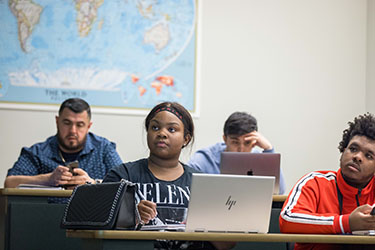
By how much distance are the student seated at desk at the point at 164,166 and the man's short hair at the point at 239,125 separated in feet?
4.44

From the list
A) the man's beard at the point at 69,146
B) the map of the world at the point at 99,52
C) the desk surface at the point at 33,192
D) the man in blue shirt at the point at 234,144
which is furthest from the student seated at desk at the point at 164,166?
the map of the world at the point at 99,52

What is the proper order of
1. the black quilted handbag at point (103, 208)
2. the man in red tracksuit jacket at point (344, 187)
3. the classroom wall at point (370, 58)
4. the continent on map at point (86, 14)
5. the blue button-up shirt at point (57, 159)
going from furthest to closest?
the classroom wall at point (370, 58) → the continent on map at point (86, 14) → the blue button-up shirt at point (57, 159) → the man in red tracksuit jacket at point (344, 187) → the black quilted handbag at point (103, 208)

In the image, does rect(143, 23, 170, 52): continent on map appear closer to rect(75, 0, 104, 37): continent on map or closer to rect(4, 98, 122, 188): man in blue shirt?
rect(75, 0, 104, 37): continent on map

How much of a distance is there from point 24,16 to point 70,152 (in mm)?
1163

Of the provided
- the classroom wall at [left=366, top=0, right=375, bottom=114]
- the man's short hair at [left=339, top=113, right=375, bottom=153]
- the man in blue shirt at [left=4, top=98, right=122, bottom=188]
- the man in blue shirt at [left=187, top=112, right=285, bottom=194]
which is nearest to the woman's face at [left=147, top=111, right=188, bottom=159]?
the man's short hair at [left=339, top=113, right=375, bottom=153]

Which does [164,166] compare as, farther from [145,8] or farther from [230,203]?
[145,8]

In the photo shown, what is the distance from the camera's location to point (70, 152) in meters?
3.93

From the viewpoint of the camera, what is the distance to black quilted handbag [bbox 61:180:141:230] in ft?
6.20

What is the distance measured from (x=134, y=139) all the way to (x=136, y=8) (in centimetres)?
98

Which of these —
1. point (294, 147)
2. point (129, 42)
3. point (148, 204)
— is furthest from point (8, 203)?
point (294, 147)

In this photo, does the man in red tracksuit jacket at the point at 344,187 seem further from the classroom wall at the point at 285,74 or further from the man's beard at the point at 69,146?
the classroom wall at the point at 285,74

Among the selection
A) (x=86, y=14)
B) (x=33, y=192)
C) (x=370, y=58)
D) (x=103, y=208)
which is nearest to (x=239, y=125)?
(x=86, y=14)

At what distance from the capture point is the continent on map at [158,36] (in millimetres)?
4688

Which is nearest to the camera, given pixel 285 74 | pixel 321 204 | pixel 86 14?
pixel 321 204
